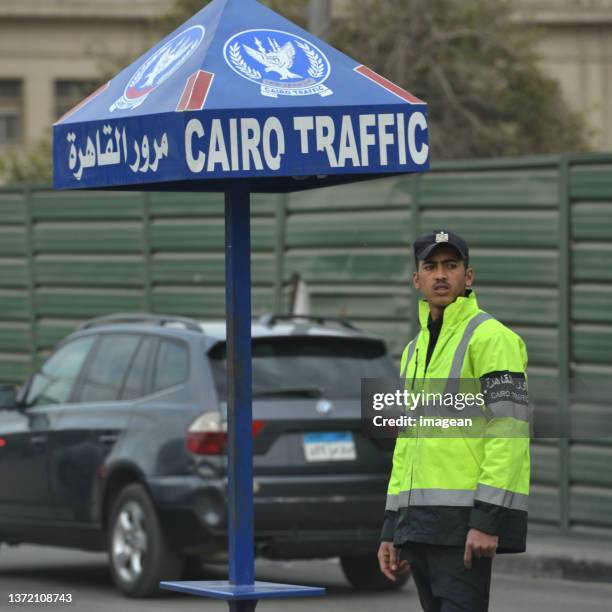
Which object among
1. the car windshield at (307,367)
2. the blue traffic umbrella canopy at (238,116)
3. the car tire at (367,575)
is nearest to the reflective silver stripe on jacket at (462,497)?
the blue traffic umbrella canopy at (238,116)

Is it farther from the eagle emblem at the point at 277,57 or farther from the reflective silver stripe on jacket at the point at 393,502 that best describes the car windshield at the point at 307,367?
the eagle emblem at the point at 277,57

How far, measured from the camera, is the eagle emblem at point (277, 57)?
6316 mm

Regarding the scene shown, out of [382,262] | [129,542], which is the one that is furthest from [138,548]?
[382,262]

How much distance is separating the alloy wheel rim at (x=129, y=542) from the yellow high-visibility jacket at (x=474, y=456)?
16.2 feet

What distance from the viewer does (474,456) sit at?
20.0 ft

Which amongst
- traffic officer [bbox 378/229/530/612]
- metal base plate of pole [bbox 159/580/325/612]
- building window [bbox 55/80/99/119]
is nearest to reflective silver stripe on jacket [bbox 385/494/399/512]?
traffic officer [bbox 378/229/530/612]

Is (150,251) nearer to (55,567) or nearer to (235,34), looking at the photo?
(55,567)

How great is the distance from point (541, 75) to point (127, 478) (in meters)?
24.3

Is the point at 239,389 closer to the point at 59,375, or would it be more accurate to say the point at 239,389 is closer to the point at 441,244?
the point at 441,244

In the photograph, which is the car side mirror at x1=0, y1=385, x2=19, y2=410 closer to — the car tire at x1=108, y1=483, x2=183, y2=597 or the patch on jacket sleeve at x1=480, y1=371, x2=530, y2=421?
the car tire at x1=108, y1=483, x2=183, y2=597

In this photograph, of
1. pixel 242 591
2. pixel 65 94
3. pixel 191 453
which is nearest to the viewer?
pixel 242 591

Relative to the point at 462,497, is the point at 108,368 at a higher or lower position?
higher

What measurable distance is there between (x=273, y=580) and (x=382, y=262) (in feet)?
13.4

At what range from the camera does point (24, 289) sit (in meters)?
19.0
